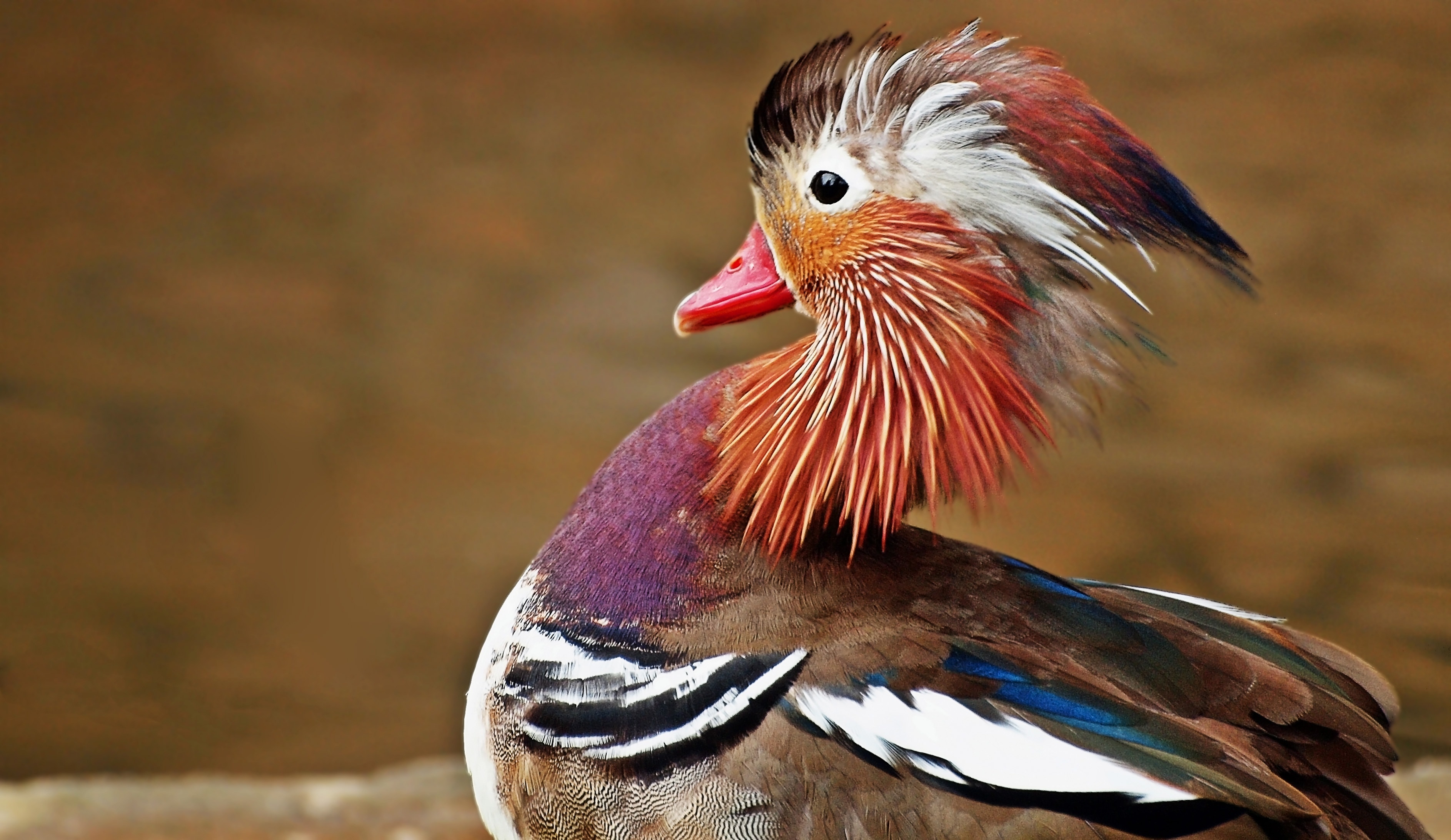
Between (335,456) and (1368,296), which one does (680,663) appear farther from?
(1368,296)

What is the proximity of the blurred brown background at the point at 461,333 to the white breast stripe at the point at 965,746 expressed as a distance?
1.56 metres

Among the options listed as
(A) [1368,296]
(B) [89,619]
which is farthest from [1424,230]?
(B) [89,619]

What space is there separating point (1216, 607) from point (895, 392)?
1.44 feet

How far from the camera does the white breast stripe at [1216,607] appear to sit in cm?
119

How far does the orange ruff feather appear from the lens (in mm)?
957

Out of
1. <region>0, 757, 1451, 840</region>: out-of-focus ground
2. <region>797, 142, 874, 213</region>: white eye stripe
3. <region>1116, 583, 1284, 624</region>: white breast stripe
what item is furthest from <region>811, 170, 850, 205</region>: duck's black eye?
<region>0, 757, 1451, 840</region>: out-of-focus ground

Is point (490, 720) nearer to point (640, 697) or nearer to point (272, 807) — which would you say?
point (640, 697)

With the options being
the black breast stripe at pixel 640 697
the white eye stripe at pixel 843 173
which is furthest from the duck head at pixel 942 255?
the black breast stripe at pixel 640 697

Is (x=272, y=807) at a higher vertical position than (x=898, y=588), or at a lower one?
lower

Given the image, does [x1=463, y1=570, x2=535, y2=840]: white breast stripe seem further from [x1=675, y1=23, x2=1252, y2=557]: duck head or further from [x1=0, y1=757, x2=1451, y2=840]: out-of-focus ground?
[x1=0, y1=757, x2=1451, y2=840]: out-of-focus ground

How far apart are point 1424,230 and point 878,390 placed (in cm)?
253

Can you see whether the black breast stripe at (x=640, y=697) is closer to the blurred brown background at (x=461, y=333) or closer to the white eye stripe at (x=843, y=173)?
the white eye stripe at (x=843, y=173)

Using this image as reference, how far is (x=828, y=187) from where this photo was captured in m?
0.99

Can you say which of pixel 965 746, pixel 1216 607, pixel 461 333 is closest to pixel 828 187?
pixel 965 746
